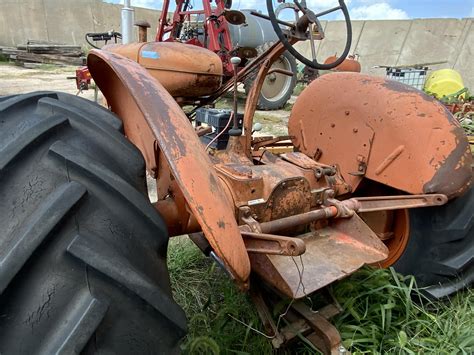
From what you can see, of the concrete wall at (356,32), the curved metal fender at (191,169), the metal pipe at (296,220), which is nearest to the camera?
the curved metal fender at (191,169)

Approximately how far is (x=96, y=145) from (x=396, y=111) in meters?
1.21

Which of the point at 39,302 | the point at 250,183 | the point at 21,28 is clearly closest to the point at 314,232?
the point at 250,183

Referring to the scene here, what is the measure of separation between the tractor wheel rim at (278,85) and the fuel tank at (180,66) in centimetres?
496

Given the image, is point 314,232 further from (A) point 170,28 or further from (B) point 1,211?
(A) point 170,28

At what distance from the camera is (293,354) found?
165 centimetres

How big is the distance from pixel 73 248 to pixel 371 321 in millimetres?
1423

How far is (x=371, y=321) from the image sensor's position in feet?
5.83

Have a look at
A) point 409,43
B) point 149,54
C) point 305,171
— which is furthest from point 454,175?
point 409,43

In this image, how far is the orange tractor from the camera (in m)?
0.76

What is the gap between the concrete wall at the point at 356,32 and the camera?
9423 mm

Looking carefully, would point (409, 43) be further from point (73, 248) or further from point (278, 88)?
point (73, 248)

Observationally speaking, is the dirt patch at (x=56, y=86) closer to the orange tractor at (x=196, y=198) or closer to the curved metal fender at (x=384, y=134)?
the curved metal fender at (x=384, y=134)

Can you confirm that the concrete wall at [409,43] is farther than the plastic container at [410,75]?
Yes

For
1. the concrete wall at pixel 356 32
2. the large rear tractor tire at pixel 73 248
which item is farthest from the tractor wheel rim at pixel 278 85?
the large rear tractor tire at pixel 73 248
